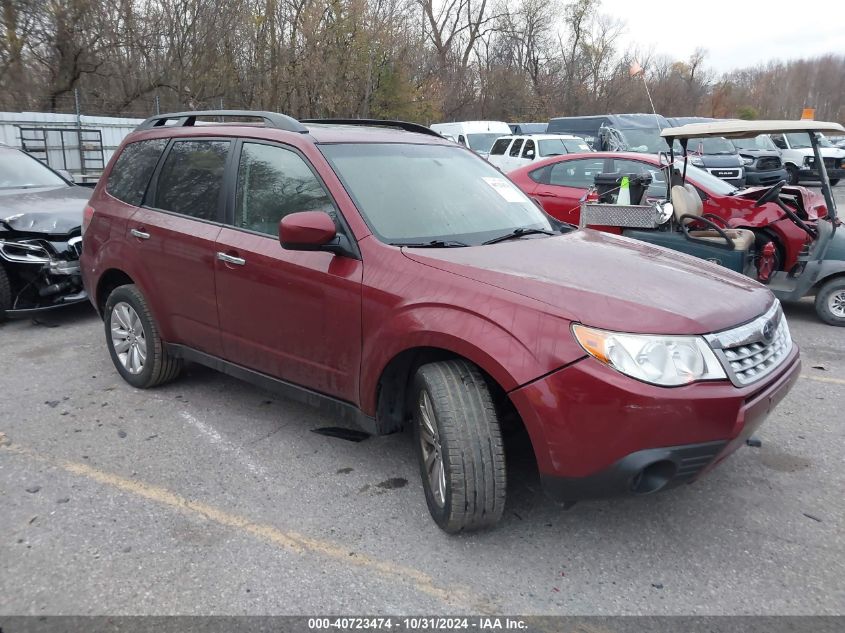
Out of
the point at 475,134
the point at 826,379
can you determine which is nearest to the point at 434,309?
the point at 826,379

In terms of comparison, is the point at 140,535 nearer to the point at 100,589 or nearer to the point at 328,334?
the point at 100,589

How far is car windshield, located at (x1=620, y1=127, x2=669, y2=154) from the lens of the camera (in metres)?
17.0

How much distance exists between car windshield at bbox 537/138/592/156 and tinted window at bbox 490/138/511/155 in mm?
1111

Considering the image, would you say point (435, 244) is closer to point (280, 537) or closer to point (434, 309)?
point (434, 309)

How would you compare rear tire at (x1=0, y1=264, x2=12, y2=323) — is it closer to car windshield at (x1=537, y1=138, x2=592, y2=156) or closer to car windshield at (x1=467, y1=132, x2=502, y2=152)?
car windshield at (x1=537, y1=138, x2=592, y2=156)

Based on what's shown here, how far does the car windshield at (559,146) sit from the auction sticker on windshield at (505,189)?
13242 mm

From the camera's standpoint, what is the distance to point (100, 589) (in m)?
2.63

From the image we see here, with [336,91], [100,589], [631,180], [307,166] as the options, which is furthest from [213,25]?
[100,589]

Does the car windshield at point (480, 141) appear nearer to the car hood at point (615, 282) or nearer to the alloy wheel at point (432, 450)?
the car hood at point (615, 282)

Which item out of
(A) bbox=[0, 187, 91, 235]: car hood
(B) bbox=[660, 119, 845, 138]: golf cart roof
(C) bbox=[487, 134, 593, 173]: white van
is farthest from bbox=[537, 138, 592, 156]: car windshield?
(A) bbox=[0, 187, 91, 235]: car hood

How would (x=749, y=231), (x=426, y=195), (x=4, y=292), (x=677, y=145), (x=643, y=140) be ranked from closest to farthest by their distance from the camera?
(x=426, y=195) < (x=4, y=292) < (x=749, y=231) < (x=677, y=145) < (x=643, y=140)

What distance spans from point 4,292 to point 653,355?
19.4ft

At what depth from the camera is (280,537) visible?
299 cm

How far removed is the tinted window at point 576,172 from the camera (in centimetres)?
898
